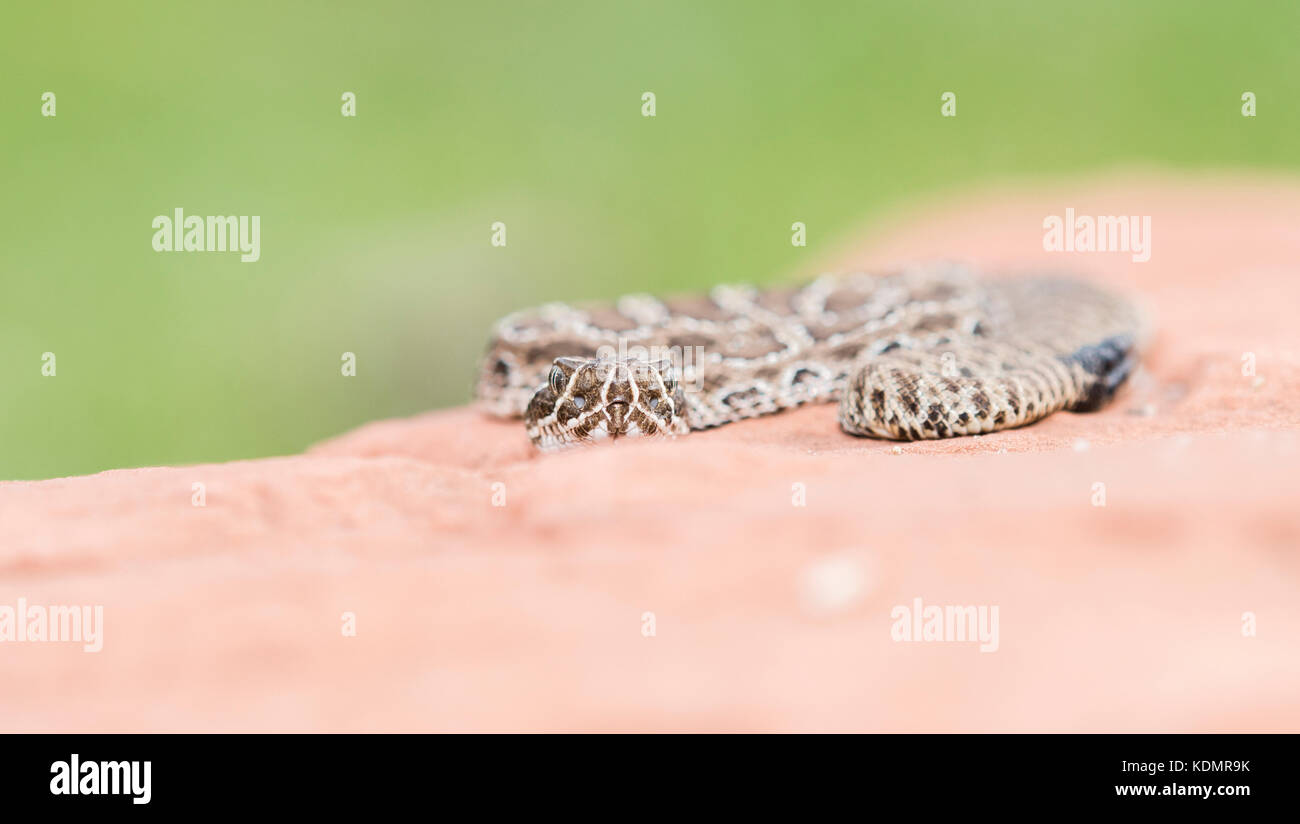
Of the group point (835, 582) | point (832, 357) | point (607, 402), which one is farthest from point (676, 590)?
point (832, 357)

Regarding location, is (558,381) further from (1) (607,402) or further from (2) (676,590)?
(2) (676,590)

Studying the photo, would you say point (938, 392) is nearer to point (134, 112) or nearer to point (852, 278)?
point (852, 278)

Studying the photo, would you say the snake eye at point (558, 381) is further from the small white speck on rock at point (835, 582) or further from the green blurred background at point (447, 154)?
the green blurred background at point (447, 154)

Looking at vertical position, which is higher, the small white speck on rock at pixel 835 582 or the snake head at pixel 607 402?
the snake head at pixel 607 402

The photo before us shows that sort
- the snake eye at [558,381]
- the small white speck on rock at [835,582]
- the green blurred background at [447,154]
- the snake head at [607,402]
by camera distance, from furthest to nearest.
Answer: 1. the green blurred background at [447,154]
2. the snake eye at [558,381]
3. the snake head at [607,402]
4. the small white speck on rock at [835,582]

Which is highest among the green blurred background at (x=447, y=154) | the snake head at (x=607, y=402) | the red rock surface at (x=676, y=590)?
the green blurred background at (x=447, y=154)

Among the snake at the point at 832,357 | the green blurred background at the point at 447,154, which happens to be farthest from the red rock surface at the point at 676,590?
the green blurred background at the point at 447,154
